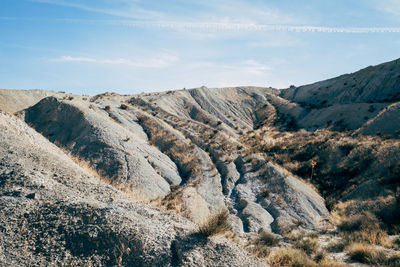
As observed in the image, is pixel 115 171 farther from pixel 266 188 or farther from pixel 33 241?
pixel 266 188

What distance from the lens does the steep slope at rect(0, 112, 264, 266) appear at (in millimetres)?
5633

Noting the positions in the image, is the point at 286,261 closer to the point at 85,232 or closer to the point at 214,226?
the point at 214,226

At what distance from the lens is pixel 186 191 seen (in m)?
17.8

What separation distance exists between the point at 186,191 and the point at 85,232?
39.3 feet

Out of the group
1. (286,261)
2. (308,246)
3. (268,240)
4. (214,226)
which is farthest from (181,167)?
(214,226)

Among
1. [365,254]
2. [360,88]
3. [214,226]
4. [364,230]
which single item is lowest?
[364,230]

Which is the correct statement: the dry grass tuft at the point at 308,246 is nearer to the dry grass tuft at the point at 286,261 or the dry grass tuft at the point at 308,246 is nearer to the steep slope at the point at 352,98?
the dry grass tuft at the point at 286,261

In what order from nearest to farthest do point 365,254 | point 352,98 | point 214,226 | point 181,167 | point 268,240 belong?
1. point 214,226
2. point 365,254
3. point 268,240
4. point 181,167
5. point 352,98

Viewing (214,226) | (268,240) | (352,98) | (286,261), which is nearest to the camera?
(214,226)

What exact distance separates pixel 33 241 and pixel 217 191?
643 inches

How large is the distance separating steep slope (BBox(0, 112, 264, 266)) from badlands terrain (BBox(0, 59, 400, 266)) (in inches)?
1.2

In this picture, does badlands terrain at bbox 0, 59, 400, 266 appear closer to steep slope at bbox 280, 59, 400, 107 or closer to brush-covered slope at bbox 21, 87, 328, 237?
brush-covered slope at bbox 21, 87, 328, 237

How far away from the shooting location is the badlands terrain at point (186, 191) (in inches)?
242

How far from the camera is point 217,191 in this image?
2098 cm
